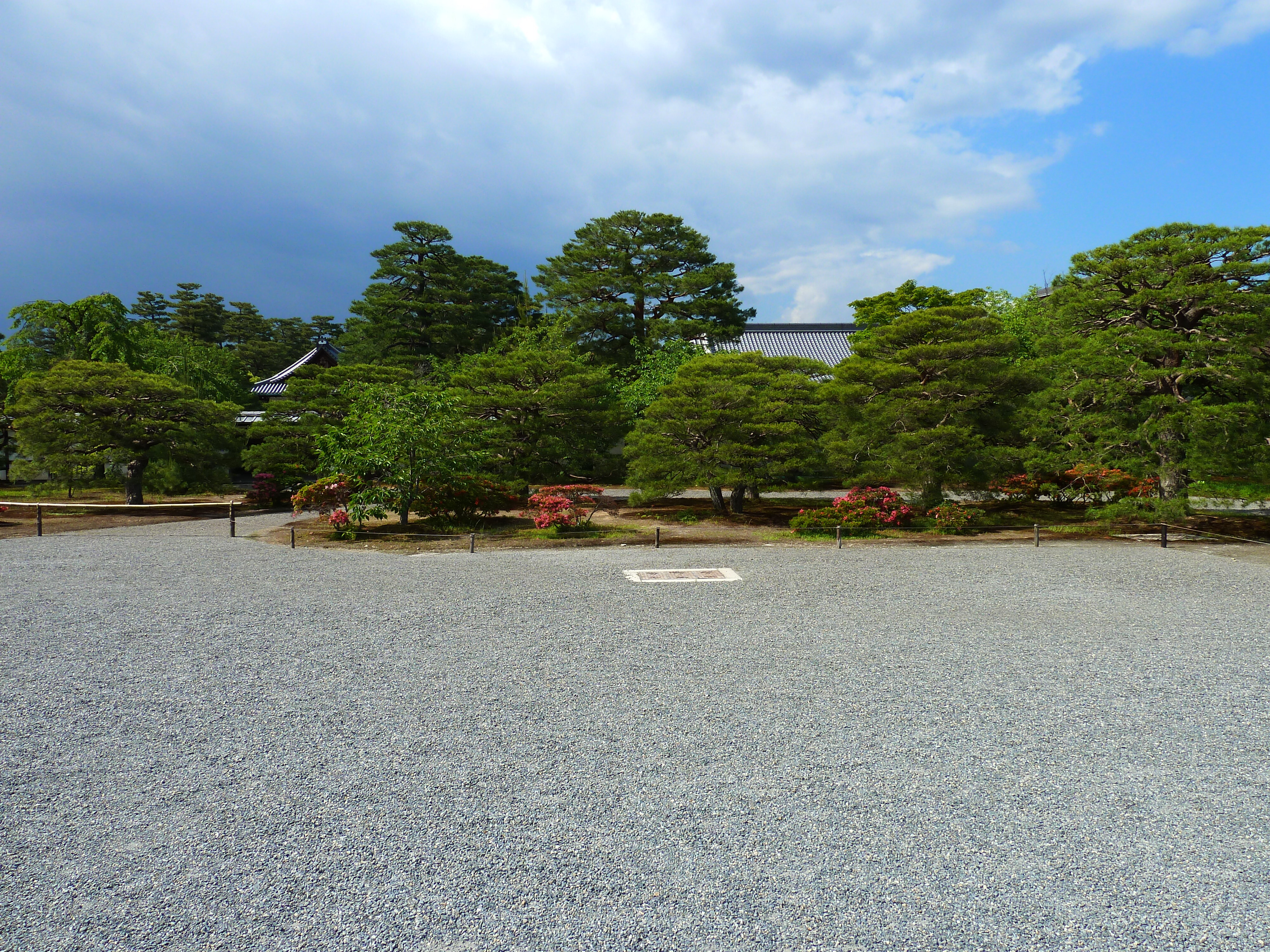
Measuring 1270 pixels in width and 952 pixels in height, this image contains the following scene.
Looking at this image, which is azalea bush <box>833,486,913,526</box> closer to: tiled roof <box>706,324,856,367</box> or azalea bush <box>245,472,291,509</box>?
azalea bush <box>245,472,291,509</box>

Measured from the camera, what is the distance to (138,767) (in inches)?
136

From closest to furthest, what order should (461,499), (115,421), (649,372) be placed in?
1. (461,499)
2. (115,421)
3. (649,372)

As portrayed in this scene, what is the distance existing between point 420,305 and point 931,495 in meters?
17.4

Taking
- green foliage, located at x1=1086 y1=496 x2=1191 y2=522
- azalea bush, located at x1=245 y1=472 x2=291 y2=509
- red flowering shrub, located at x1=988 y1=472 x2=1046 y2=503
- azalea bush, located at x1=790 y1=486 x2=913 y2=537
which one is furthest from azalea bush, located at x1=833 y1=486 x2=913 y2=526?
azalea bush, located at x1=245 y1=472 x2=291 y2=509

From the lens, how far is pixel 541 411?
16094mm

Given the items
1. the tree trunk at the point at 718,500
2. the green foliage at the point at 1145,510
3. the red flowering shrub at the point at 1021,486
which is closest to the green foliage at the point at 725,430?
the tree trunk at the point at 718,500

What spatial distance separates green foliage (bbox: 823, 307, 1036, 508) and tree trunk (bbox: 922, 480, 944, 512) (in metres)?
0.02

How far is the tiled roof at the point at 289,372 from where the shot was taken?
26828 millimetres

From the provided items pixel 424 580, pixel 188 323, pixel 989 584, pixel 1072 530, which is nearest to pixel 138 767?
pixel 424 580

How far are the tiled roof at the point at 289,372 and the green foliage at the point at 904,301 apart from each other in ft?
65.0

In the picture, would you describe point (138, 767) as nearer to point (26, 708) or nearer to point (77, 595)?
point (26, 708)

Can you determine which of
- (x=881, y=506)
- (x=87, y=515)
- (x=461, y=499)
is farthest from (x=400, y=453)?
(x=881, y=506)

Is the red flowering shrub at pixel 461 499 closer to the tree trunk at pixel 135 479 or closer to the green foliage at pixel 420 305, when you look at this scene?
the tree trunk at pixel 135 479

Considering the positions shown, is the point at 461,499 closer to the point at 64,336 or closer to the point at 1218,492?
the point at 1218,492
